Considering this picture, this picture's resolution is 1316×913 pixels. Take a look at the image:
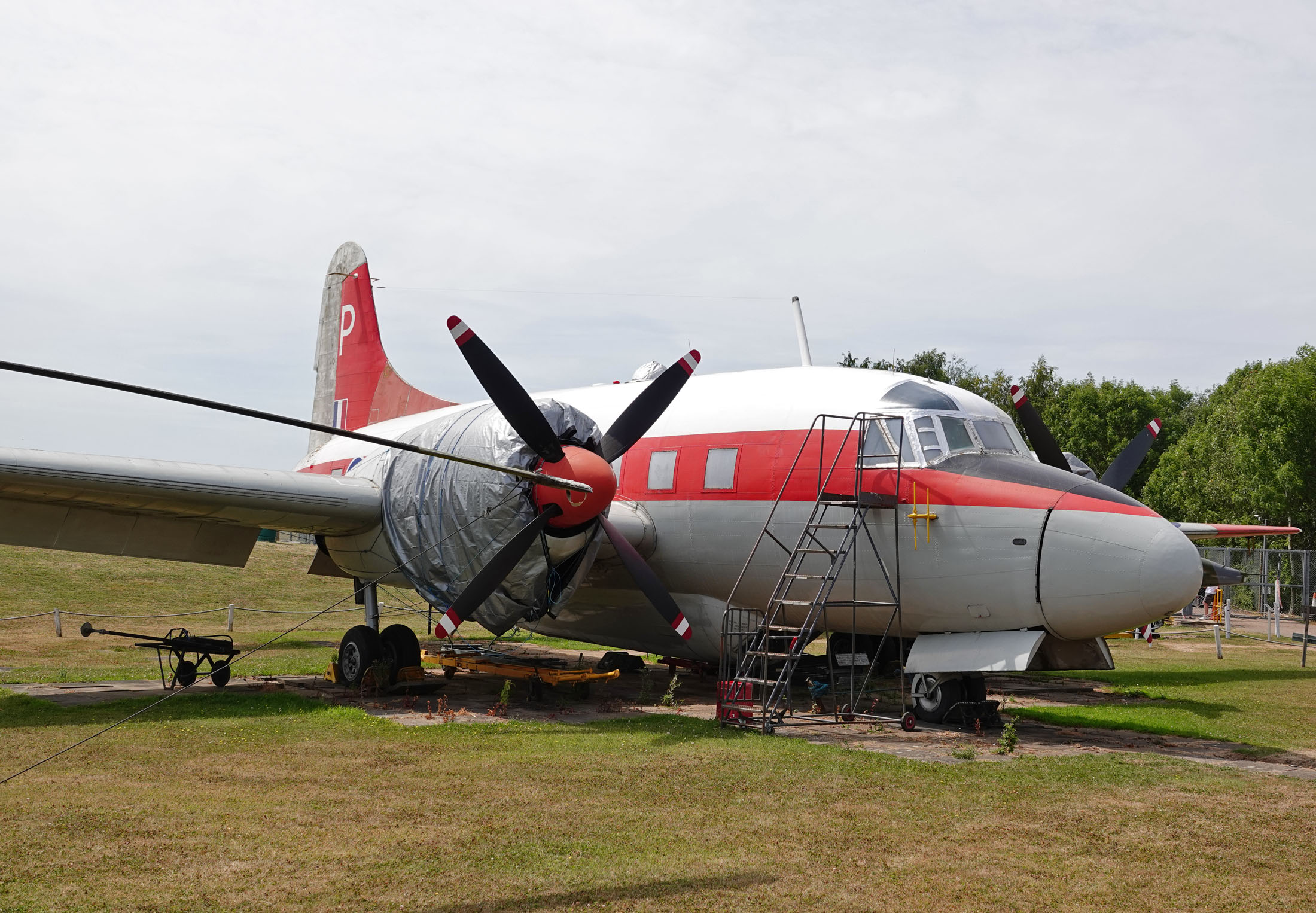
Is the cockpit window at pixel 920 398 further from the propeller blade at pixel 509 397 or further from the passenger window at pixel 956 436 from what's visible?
the propeller blade at pixel 509 397

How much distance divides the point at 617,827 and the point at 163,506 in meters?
8.53

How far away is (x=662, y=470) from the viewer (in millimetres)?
14336

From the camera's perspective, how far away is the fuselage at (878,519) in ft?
36.2

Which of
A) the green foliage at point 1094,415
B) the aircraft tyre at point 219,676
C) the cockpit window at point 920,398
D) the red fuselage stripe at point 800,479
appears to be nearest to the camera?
the red fuselage stripe at point 800,479

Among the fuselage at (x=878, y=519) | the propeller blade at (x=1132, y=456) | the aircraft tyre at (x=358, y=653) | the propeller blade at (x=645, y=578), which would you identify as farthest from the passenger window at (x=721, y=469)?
the propeller blade at (x=1132, y=456)

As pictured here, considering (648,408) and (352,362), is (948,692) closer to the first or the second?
(648,408)

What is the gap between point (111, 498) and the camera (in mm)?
12938

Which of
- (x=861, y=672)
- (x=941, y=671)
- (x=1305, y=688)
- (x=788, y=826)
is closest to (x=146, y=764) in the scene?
(x=788, y=826)

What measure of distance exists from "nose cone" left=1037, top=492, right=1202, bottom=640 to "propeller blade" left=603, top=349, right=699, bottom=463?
463 centimetres

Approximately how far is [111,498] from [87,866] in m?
7.67

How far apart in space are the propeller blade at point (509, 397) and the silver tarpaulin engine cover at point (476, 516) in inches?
9.2

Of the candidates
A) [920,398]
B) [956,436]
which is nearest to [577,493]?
[920,398]

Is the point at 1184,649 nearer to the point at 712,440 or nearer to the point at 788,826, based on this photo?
the point at 712,440

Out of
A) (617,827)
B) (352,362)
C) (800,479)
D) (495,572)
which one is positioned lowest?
(617,827)
